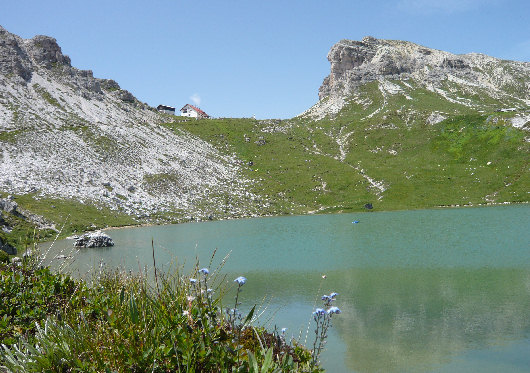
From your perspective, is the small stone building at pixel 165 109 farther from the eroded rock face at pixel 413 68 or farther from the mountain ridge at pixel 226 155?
the eroded rock face at pixel 413 68

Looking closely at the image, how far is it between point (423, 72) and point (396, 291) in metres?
177

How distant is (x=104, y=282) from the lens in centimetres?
950

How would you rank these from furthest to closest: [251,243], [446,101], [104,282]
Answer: [446,101], [251,243], [104,282]

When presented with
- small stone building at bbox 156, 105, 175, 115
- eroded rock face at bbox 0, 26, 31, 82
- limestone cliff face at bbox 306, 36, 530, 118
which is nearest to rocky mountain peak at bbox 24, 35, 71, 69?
eroded rock face at bbox 0, 26, 31, 82

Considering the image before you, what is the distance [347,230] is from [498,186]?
5694cm

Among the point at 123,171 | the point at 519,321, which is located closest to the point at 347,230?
A: the point at 519,321

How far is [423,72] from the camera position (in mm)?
172750

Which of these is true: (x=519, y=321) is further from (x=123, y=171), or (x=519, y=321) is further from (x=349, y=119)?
(x=349, y=119)

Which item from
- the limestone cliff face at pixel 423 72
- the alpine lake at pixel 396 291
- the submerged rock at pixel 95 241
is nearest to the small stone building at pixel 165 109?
Result: the limestone cliff face at pixel 423 72

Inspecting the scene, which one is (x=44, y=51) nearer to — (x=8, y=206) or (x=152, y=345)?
(x=8, y=206)

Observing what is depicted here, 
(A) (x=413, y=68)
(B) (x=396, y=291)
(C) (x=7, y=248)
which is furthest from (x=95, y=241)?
(A) (x=413, y=68)

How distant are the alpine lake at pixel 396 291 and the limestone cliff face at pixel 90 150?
124ft

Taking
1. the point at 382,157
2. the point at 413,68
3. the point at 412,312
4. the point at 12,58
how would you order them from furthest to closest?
the point at 413,68
the point at 382,157
the point at 12,58
the point at 412,312

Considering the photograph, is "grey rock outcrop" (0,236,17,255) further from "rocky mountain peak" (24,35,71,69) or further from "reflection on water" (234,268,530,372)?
"rocky mountain peak" (24,35,71,69)
